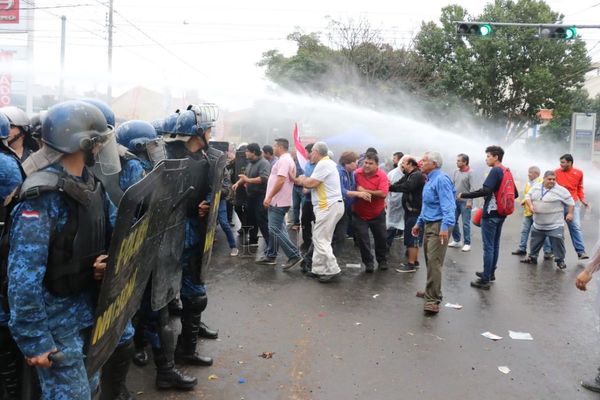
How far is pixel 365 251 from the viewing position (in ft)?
25.4

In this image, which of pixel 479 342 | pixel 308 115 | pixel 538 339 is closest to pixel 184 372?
pixel 479 342

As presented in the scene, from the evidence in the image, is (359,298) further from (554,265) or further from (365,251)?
(554,265)

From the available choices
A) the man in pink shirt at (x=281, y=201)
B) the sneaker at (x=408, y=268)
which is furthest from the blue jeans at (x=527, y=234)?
the man in pink shirt at (x=281, y=201)

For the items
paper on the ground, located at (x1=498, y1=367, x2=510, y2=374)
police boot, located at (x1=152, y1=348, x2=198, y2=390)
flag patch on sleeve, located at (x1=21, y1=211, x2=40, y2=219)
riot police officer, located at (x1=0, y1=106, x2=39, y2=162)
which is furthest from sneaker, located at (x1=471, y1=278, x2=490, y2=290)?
flag patch on sleeve, located at (x1=21, y1=211, x2=40, y2=219)

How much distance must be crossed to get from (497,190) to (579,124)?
16413 millimetres

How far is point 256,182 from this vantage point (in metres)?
8.21

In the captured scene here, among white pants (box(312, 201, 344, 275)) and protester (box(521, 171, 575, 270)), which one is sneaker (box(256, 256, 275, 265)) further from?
protester (box(521, 171, 575, 270))

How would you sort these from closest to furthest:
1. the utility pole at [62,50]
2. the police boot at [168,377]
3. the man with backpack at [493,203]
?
1. the police boot at [168,377]
2. the man with backpack at [493,203]
3. the utility pole at [62,50]

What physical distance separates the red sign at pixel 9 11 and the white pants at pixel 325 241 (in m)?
31.4

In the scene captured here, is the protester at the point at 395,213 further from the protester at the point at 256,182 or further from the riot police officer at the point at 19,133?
the riot police officer at the point at 19,133

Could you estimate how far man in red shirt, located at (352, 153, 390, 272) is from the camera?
761 centimetres

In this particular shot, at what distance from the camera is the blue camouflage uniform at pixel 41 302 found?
2.18 m

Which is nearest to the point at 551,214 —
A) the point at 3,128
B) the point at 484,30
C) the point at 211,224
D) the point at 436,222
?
the point at 436,222

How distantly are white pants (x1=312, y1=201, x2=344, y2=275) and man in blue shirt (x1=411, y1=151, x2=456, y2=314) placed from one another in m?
1.41
